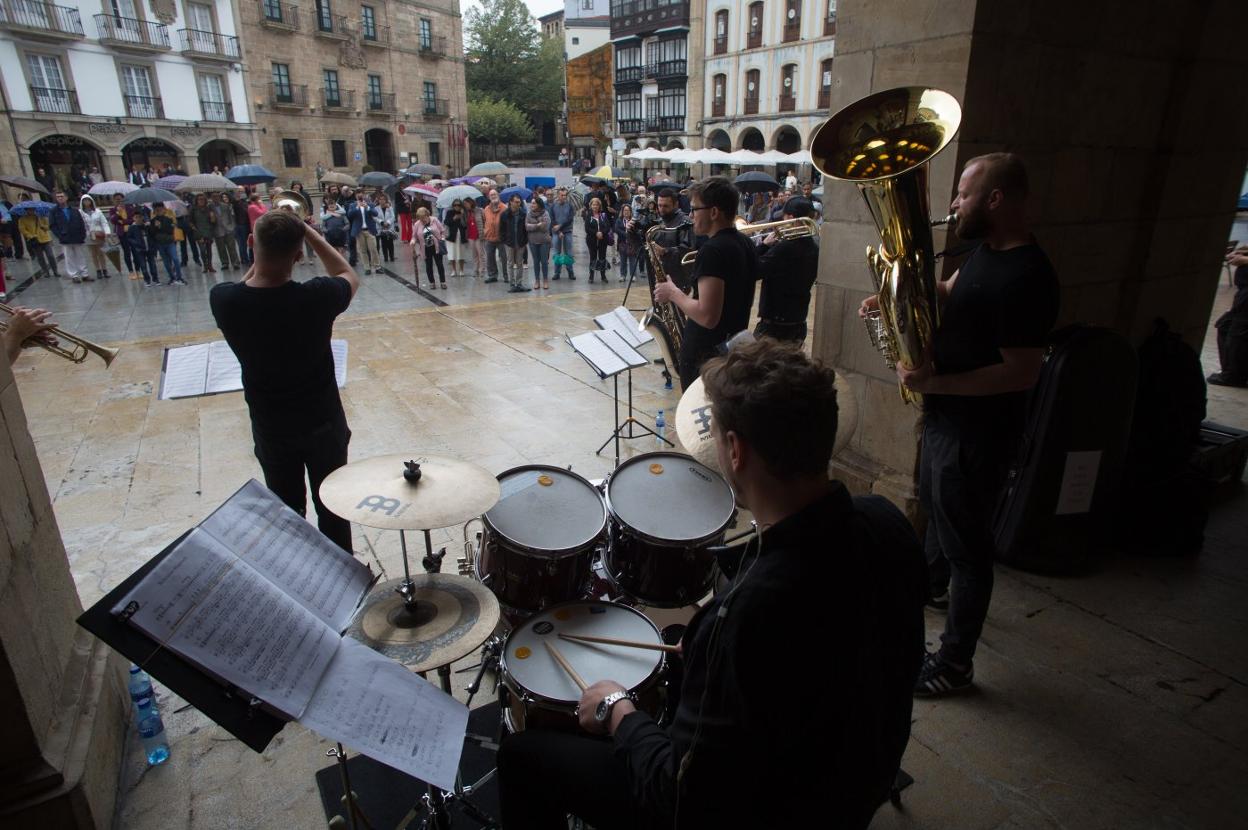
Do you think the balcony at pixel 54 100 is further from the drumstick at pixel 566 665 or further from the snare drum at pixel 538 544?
the drumstick at pixel 566 665

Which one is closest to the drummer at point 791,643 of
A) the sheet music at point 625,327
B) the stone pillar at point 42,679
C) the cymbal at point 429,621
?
the cymbal at point 429,621

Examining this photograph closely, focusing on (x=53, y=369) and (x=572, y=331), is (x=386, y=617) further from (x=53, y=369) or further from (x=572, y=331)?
(x=53, y=369)

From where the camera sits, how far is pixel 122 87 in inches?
1152

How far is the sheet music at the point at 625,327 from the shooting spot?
5.34m

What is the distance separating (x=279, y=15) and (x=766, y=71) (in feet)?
80.2

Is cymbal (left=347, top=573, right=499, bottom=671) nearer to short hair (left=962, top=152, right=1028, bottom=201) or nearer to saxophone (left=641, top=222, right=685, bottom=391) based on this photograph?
short hair (left=962, top=152, right=1028, bottom=201)

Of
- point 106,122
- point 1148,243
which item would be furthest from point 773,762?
point 106,122

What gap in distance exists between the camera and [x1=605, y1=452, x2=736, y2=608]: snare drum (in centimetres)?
277

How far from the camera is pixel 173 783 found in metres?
2.66

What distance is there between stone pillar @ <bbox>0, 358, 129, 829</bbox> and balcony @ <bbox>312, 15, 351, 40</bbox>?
4014 cm

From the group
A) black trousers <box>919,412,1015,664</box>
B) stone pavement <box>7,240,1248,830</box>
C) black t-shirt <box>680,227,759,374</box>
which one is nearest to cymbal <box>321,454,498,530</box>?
stone pavement <box>7,240,1248,830</box>

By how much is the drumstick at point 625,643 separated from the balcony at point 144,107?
37002 millimetres

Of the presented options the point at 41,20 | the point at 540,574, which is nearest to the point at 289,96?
the point at 41,20

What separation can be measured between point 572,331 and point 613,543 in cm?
715
